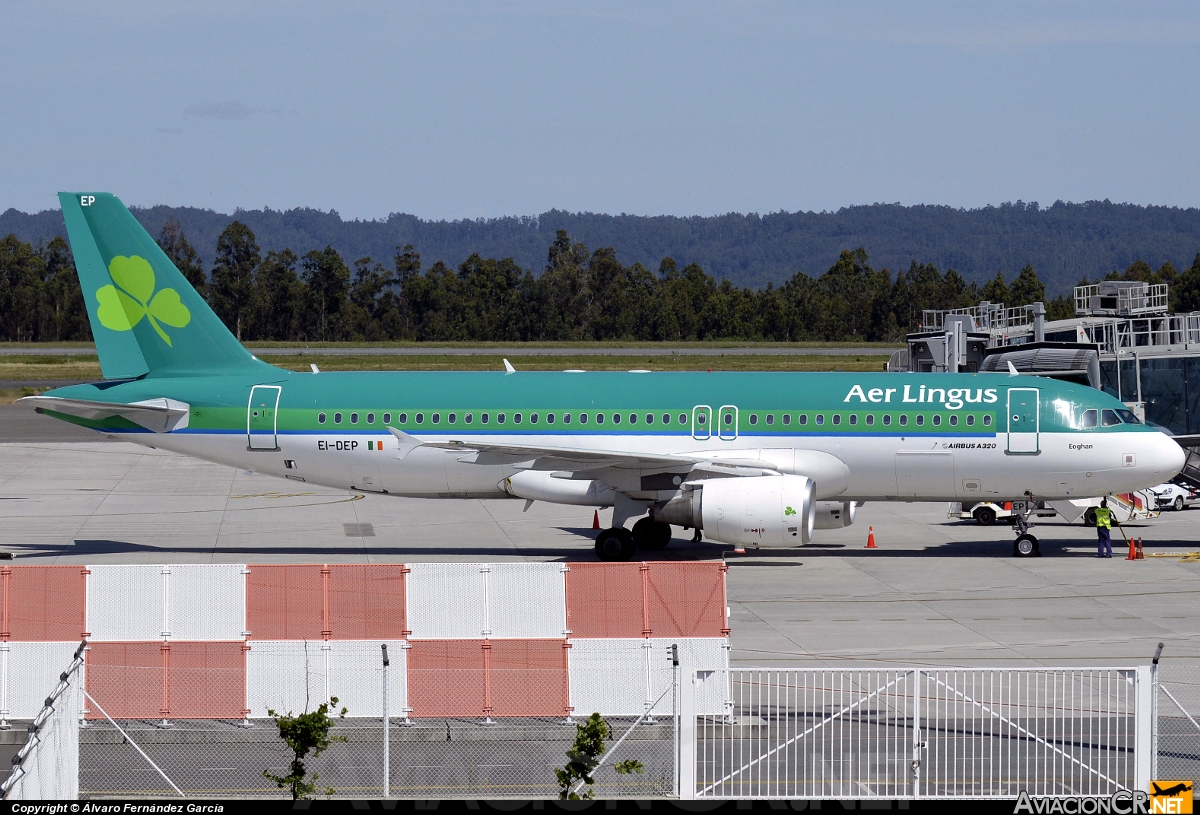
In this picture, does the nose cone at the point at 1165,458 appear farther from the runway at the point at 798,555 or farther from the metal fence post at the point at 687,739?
the metal fence post at the point at 687,739

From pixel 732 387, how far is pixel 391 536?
31.4 feet

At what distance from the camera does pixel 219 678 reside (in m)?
15.4

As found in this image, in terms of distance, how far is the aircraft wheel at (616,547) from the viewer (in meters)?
27.9

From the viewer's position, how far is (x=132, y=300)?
29688mm

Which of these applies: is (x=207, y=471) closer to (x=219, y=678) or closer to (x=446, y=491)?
(x=446, y=491)

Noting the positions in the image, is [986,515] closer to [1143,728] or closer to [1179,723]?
[1179,723]

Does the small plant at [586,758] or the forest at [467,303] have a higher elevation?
the forest at [467,303]

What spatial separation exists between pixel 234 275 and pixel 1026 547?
136m

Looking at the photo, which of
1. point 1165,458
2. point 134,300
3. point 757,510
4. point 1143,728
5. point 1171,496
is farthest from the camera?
point 1171,496

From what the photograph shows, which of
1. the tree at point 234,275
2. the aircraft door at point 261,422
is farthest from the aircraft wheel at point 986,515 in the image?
Result: the tree at point 234,275

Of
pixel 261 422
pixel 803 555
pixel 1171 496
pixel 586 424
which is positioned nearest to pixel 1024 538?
pixel 803 555

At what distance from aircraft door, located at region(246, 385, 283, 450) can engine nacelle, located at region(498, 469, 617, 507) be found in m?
5.59

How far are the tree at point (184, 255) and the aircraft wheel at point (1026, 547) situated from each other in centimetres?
12542

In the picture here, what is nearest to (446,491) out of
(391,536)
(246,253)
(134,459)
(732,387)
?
(391,536)
